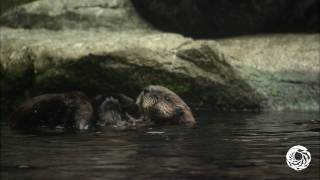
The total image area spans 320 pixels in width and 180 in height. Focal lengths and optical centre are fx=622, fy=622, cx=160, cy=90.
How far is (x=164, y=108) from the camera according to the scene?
9.77 meters

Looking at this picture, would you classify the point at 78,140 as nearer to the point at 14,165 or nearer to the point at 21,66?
the point at 14,165

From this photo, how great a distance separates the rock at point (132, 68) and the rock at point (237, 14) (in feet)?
9.46

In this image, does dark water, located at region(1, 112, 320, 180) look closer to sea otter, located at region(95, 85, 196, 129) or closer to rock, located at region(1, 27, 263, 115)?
sea otter, located at region(95, 85, 196, 129)

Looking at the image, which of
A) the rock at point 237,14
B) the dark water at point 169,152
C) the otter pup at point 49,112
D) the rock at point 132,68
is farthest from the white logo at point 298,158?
the rock at point 237,14

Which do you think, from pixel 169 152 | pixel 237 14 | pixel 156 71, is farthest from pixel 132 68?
pixel 169 152

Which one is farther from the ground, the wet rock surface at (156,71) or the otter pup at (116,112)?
the wet rock surface at (156,71)

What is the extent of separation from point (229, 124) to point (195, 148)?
2746 millimetres

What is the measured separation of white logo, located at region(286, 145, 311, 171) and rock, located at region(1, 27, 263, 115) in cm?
514

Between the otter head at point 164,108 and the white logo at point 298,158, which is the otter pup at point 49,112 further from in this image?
the white logo at point 298,158

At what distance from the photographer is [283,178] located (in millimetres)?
5059

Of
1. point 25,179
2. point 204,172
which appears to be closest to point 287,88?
point 204,172

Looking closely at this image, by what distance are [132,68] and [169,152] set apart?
5.15 m

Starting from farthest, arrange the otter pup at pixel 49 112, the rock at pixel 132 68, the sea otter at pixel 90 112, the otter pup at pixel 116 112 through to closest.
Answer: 1. the rock at pixel 132 68
2. the otter pup at pixel 49 112
3. the sea otter at pixel 90 112
4. the otter pup at pixel 116 112

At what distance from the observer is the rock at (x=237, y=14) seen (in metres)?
14.8
